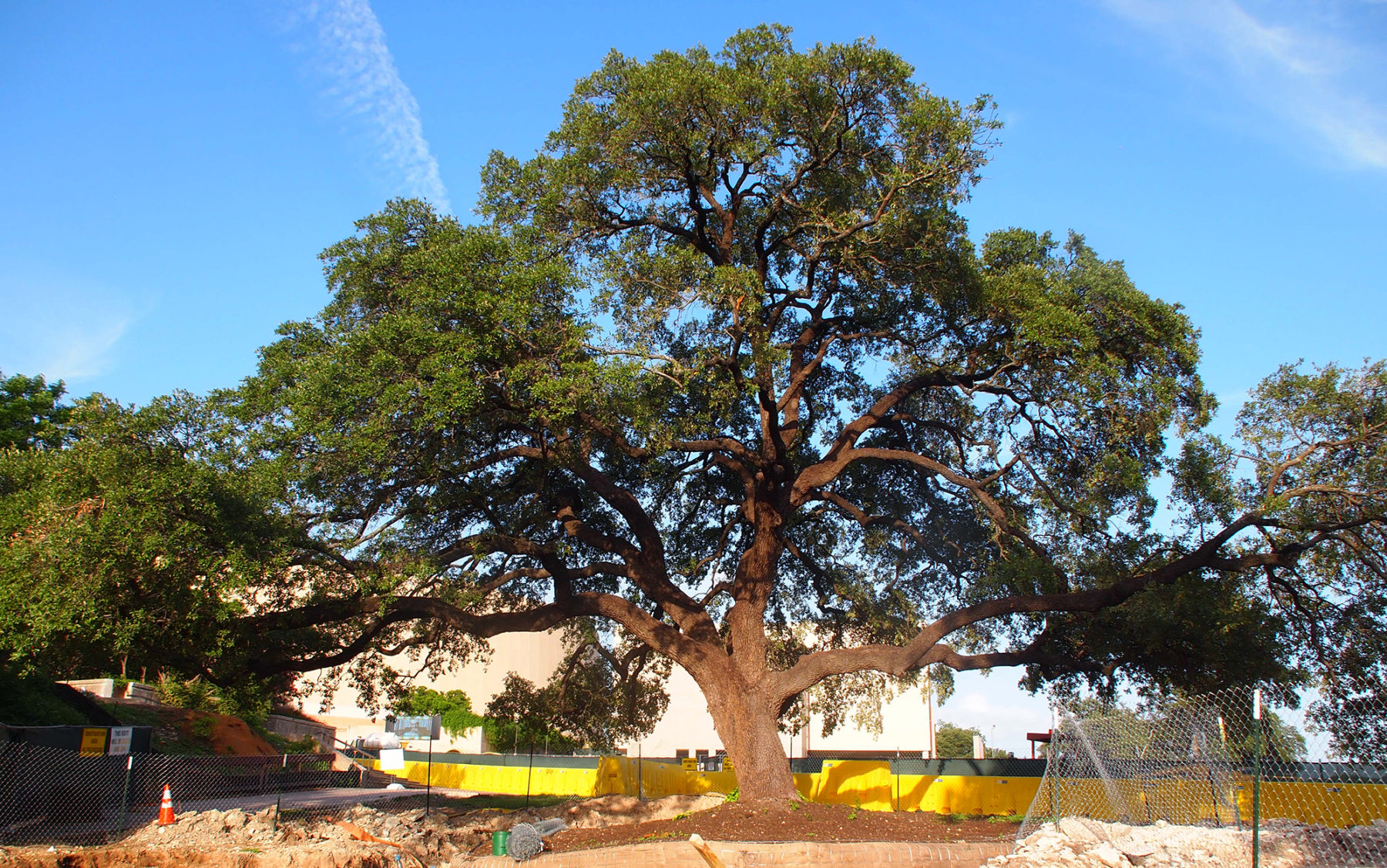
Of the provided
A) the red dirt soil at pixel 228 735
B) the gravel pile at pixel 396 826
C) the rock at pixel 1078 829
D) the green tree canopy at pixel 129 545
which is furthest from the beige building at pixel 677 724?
the green tree canopy at pixel 129 545

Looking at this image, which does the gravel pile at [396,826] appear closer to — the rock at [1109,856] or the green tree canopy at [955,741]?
the rock at [1109,856]

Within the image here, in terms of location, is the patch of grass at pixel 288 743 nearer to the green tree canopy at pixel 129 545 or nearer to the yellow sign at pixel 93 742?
the yellow sign at pixel 93 742

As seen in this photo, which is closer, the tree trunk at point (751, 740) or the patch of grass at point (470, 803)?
the tree trunk at point (751, 740)

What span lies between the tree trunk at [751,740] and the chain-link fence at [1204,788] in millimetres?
3925

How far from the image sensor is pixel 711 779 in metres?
26.4

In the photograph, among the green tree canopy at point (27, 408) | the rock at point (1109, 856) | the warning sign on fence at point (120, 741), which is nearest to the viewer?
the rock at point (1109, 856)

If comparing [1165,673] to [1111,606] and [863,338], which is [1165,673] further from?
[863,338]

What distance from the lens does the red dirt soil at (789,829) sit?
13.2 meters

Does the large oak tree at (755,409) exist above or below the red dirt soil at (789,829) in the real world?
above

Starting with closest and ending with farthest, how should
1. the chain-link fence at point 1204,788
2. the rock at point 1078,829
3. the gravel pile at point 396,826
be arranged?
the chain-link fence at point 1204,788, the rock at point 1078,829, the gravel pile at point 396,826

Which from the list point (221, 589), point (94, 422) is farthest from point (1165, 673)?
point (94, 422)

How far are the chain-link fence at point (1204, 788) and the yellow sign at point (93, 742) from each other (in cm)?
1560

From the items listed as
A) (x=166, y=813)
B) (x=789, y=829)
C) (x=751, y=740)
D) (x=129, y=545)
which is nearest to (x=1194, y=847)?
(x=789, y=829)

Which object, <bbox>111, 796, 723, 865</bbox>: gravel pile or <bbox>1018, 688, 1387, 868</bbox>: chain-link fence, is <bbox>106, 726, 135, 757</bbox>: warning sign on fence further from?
<bbox>1018, 688, 1387, 868</bbox>: chain-link fence
